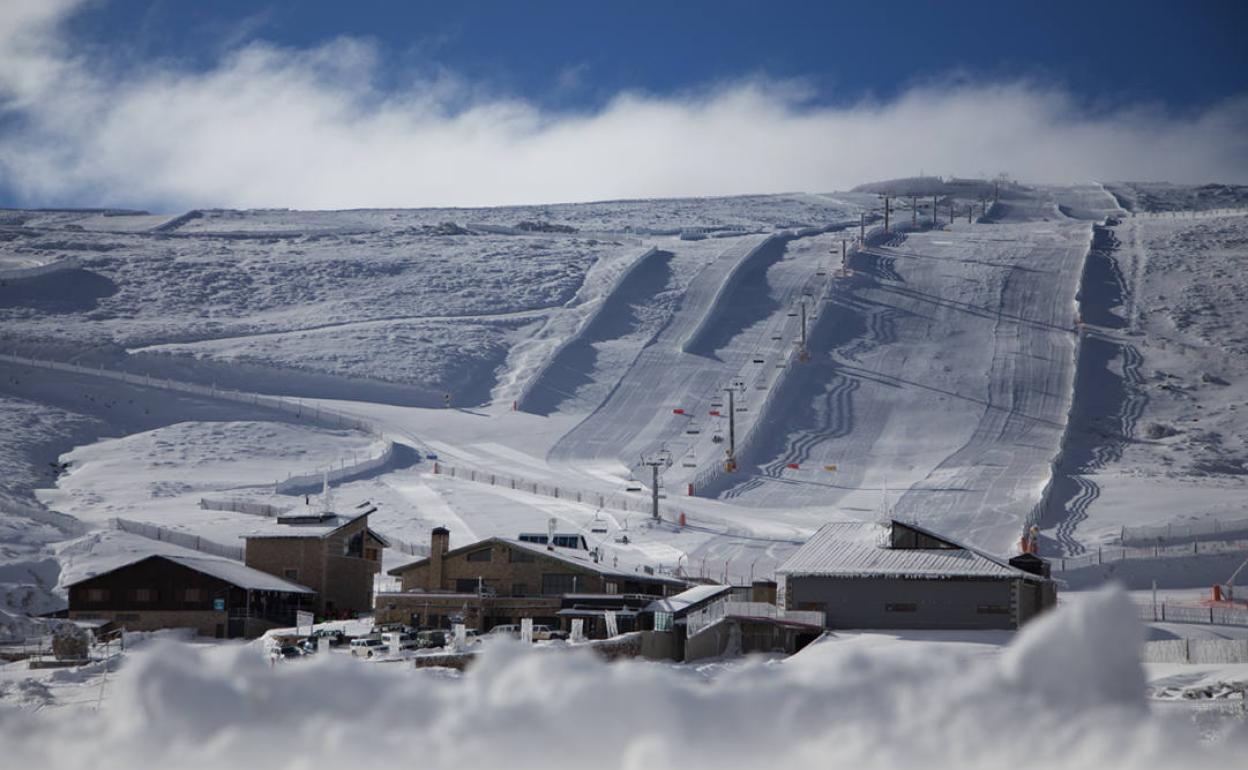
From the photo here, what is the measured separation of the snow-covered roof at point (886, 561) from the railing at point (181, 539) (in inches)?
683

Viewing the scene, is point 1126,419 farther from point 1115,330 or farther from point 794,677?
point 794,677

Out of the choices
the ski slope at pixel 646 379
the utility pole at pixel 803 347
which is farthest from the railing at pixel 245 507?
the utility pole at pixel 803 347

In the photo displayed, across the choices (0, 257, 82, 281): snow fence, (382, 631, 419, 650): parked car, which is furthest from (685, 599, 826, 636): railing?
(0, 257, 82, 281): snow fence

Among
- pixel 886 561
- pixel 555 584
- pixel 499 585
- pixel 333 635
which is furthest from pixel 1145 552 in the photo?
pixel 333 635

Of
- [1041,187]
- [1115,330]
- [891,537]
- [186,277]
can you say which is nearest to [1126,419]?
[1115,330]

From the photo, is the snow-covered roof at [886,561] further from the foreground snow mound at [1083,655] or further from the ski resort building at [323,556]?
the foreground snow mound at [1083,655]

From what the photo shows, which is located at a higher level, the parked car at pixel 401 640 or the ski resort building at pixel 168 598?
the parked car at pixel 401 640

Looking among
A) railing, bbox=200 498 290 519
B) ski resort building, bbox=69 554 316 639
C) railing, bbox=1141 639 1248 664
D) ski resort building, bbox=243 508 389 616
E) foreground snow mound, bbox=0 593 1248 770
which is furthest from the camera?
railing, bbox=200 498 290 519

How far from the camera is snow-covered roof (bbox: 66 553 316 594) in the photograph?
129 feet

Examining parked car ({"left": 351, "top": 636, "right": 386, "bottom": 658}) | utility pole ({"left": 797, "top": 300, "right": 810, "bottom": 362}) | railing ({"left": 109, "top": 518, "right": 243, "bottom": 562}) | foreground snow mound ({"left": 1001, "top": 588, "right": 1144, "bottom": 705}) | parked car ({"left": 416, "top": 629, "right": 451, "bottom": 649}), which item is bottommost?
railing ({"left": 109, "top": 518, "right": 243, "bottom": 562})

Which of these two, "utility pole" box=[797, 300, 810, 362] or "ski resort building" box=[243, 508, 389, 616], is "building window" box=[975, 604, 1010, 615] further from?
"utility pole" box=[797, 300, 810, 362]

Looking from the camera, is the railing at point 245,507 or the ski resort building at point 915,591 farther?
the railing at point 245,507

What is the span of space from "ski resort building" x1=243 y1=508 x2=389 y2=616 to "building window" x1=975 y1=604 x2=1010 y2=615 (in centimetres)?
1720

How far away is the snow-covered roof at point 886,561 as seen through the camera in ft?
125
